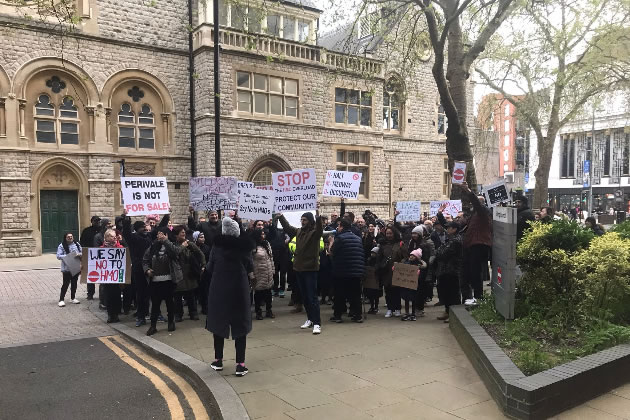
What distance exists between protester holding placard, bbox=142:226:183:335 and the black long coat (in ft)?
7.56

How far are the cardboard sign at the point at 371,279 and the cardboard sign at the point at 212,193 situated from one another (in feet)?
15.1

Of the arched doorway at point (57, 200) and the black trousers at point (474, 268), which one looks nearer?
the black trousers at point (474, 268)

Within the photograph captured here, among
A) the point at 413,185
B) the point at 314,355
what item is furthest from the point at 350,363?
the point at 413,185

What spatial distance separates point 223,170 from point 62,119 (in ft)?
22.2

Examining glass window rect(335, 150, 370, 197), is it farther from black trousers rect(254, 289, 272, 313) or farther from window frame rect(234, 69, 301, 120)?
black trousers rect(254, 289, 272, 313)

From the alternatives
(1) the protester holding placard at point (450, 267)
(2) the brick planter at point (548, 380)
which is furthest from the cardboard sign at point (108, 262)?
(2) the brick planter at point (548, 380)

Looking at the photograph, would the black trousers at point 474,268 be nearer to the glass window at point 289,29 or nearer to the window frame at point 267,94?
the window frame at point 267,94

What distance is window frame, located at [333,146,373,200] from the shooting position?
25.1m

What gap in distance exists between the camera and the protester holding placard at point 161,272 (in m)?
7.52

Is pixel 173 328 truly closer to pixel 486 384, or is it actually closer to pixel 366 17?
pixel 486 384

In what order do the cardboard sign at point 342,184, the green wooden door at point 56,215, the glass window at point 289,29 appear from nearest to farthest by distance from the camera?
the cardboard sign at point 342,184 < the green wooden door at point 56,215 < the glass window at point 289,29

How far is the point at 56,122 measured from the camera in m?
19.1

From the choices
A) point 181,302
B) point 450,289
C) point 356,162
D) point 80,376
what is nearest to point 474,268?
point 450,289

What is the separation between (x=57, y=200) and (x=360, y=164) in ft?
48.4
